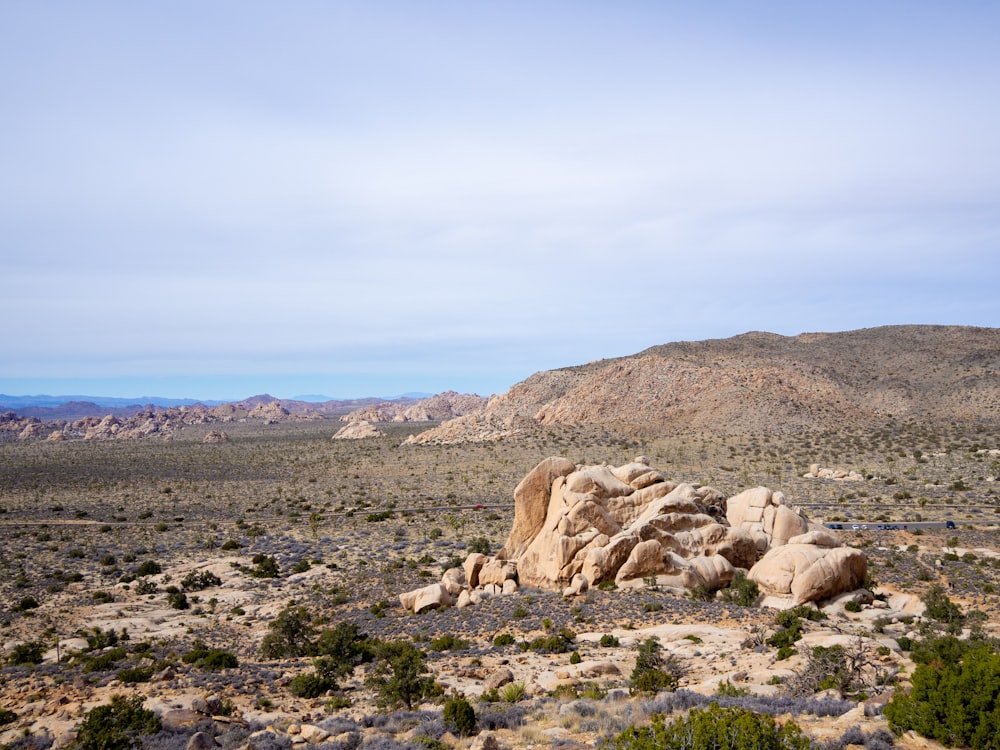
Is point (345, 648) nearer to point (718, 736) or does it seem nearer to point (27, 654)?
point (27, 654)

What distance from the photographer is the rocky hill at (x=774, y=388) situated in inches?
3312

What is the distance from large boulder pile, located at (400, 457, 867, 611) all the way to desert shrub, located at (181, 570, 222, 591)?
38.4 ft

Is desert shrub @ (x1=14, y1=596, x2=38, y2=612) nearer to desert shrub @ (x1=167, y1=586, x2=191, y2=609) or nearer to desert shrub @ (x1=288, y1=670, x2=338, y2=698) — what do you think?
desert shrub @ (x1=167, y1=586, x2=191, y2=609)

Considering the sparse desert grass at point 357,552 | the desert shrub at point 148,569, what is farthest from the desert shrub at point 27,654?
the desert shrub at point 148,569

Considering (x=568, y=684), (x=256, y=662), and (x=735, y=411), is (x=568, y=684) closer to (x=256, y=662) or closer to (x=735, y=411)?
(x=256, y=662)

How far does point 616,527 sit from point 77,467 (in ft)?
249

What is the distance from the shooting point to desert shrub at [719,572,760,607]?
936 inches

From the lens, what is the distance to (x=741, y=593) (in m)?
23.9

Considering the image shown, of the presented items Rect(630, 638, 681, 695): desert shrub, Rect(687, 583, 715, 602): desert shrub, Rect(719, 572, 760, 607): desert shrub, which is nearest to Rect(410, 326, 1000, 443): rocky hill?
Rect(719, 572, 760, 607): desert shrub

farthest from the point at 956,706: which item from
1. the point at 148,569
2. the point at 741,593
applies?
the point at 148,569

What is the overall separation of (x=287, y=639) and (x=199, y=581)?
A: 38.7 ft

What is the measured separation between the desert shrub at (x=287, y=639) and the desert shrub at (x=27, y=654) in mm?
7182

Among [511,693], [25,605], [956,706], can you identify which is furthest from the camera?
[25,605]

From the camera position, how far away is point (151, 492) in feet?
199
